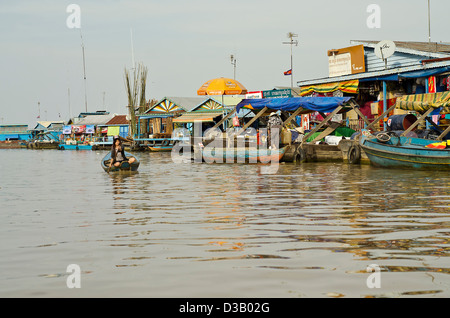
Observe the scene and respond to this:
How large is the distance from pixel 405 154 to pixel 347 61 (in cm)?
1472

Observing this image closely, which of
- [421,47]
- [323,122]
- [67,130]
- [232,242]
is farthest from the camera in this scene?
[67,130]

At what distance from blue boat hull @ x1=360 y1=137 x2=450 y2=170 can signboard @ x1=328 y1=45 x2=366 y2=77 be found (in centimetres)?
1133

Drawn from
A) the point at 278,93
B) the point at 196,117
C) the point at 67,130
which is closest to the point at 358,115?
the point at 278,93

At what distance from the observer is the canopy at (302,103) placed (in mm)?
25734

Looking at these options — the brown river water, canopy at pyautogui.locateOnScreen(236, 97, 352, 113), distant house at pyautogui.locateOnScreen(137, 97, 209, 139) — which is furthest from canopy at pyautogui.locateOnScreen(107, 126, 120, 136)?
the brown river water

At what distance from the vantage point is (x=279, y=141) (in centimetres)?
2761

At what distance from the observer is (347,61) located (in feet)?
112

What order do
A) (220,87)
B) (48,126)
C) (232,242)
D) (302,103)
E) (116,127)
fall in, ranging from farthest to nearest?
(48,126) → (116,127) → (220,87) → (302,103) → (232,242)

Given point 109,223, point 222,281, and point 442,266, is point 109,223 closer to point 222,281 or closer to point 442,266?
point 222,281

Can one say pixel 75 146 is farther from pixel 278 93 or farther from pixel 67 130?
pixel 278 93

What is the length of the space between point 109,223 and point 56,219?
1328 mm

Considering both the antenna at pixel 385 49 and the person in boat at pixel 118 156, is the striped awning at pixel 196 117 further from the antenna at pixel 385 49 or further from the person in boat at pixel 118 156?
the person in boat at pixel 118 156

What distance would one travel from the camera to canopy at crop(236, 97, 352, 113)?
Answer: 84.4ft
